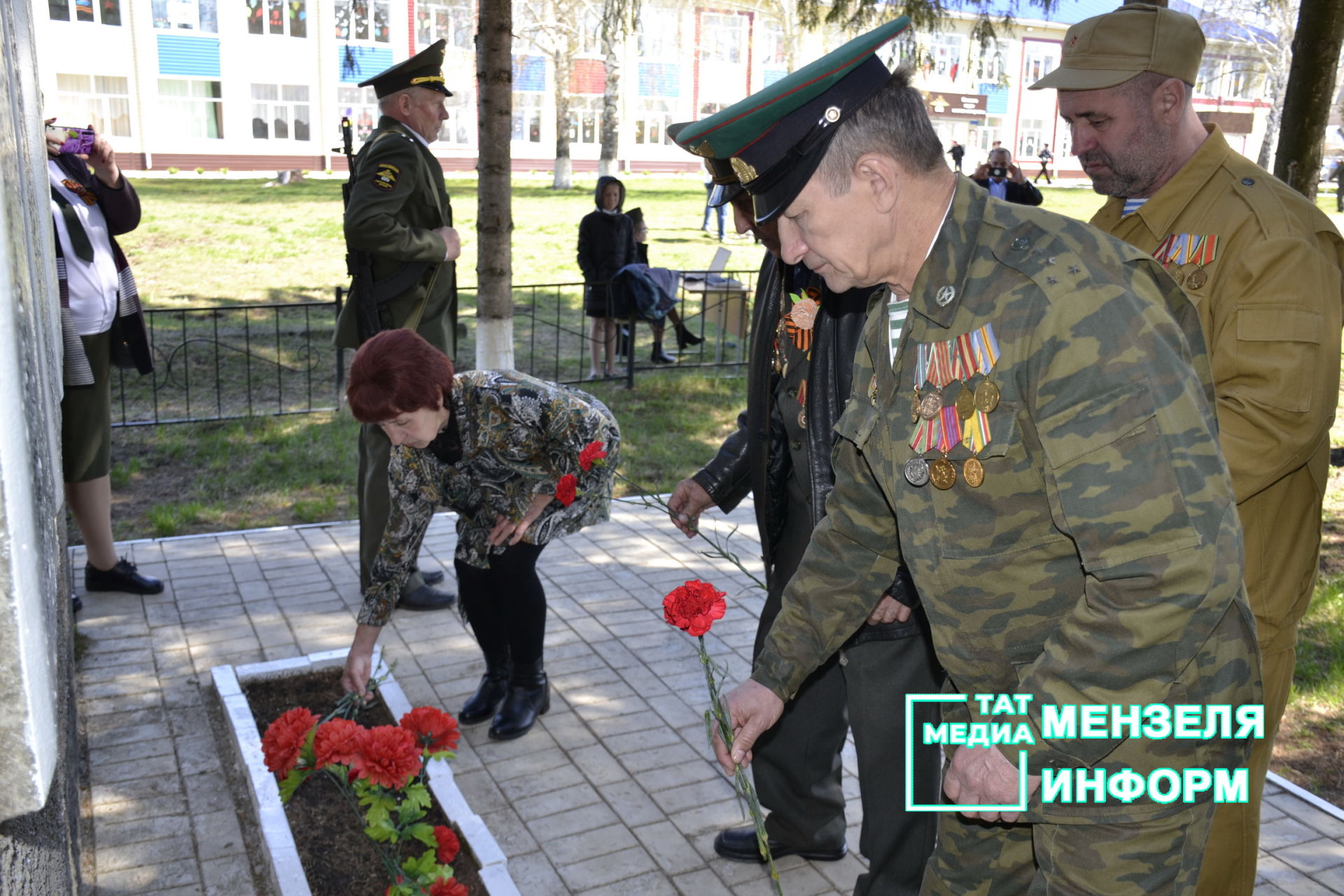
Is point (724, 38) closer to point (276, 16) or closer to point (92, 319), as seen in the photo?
point (276, 16)

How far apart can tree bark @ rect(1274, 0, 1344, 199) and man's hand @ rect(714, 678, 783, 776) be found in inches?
188

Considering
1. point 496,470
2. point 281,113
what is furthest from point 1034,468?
point 281,113

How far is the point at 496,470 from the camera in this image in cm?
400

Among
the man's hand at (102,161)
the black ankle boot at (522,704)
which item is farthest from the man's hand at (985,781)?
the man's hand at (102,161)

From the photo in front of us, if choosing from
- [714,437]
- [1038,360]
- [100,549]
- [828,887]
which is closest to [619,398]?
[714,437]

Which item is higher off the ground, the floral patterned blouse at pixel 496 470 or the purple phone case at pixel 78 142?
the purple phone case at pixel 78 142

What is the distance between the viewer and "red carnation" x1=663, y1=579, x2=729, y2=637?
2.53 m

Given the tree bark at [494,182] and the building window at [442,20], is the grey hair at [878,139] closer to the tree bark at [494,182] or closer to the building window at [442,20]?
the tree bark at [494,182]

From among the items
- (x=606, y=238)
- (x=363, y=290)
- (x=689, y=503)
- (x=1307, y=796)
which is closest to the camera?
(x=689, y=503)

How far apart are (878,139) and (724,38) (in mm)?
50350

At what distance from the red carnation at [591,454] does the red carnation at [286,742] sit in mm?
1197

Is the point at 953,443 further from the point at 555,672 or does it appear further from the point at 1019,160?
the point at 1019,160

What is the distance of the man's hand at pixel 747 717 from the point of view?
2.28m

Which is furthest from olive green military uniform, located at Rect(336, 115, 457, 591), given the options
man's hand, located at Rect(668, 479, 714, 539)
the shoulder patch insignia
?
man's hand, located at Rect(668, 479, 714, 539)
